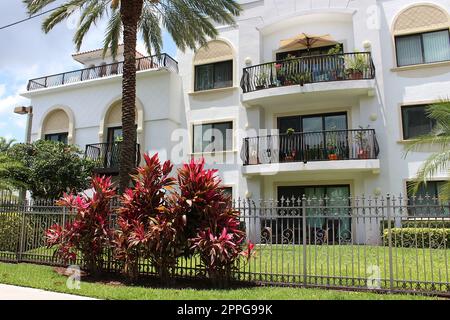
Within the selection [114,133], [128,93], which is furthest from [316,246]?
[114,133]

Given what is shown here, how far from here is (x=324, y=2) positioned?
1792 centimetres

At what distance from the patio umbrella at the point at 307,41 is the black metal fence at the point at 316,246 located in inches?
340

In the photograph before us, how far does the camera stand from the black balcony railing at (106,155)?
1906 centimetres

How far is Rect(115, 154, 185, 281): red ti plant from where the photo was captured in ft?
27.5

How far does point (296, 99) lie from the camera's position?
17375mm

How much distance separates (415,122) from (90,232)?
13098 millimetres

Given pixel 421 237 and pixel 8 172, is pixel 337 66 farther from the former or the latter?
pixel 8 172

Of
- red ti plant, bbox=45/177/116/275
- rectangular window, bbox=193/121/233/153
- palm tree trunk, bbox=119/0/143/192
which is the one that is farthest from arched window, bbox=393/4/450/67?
red ti plant, bbox=45/177/116/275

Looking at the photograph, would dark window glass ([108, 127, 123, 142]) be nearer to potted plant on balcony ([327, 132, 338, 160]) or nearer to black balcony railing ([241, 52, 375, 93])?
black balcony railing ([241, 52, 375, 93])

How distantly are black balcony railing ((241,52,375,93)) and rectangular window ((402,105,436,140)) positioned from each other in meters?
2.10

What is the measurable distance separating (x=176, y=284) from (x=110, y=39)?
40.4ft

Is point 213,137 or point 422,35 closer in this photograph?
point 422,35

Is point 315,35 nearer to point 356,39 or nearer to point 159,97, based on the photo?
point 356,39
